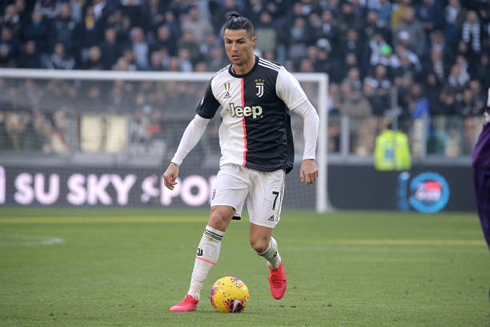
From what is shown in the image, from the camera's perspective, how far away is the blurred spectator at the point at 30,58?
2094cm

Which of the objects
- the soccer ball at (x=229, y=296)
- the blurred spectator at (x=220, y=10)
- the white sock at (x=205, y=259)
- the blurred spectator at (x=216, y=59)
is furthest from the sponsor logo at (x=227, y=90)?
the blurred spectator at (x=220, y=10)

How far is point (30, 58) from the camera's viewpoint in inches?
824

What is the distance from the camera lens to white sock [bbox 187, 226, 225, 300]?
20.1 ft

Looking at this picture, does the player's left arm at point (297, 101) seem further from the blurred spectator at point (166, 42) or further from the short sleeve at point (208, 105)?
the blurred spectator at point (166, 42)

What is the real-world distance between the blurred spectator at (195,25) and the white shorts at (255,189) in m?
15.5

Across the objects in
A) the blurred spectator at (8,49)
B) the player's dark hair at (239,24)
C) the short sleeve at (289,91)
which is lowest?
the short sleeve at (289,91)

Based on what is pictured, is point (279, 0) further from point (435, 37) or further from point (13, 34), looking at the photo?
→ point (13, 34)

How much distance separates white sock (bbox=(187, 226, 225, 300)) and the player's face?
1.31m

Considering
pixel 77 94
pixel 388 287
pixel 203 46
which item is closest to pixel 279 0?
pixel 203 46

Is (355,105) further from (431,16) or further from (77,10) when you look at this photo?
(77,10)

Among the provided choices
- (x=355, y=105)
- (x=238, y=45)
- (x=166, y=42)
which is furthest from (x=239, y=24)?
(x=166, y=42)

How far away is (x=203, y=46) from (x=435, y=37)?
6053mm

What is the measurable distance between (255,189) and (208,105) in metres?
0.78

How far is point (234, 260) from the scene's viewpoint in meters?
9.83
